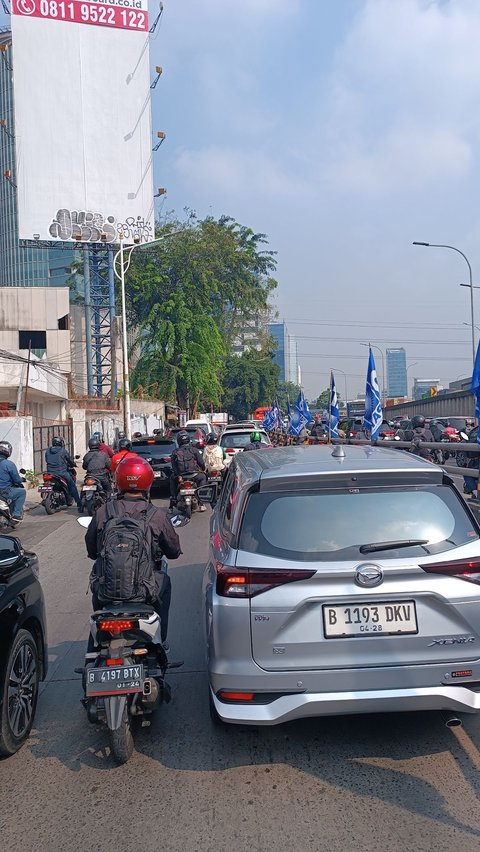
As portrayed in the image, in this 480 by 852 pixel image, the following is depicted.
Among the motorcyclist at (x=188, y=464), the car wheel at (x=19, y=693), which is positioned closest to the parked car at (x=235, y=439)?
the motorcyclist at (x=188, y=464)

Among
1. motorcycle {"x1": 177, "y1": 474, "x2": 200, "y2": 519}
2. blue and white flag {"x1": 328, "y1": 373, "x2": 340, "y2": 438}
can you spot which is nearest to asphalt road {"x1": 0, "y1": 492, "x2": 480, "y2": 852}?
motorcycle {"x1": 177, "y1": 474, "x2": 200, "y2": 519}

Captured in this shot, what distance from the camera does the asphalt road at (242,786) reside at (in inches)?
139

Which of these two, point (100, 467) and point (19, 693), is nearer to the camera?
point (19, 693)

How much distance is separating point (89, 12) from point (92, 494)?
3950 centimetres

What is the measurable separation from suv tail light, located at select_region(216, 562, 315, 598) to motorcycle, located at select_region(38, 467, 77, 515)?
1256cm

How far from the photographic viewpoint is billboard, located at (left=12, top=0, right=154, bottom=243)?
1702 inches

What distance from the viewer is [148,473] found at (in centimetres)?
487

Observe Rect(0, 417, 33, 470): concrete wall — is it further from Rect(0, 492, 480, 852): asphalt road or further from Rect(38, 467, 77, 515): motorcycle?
Rect(0, 492, 480, 852): asphalt road

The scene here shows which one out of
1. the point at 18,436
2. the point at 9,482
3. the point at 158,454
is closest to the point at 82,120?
the point at 18,436

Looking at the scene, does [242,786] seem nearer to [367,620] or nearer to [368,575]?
[367,620]

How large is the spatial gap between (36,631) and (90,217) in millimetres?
41593

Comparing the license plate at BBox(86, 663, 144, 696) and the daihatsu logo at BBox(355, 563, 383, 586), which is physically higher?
the daihatsu logo at BBox(355, 563, 383, 586)

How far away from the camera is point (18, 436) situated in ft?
72.7

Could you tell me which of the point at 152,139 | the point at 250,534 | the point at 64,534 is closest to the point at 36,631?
the point at 250,534
